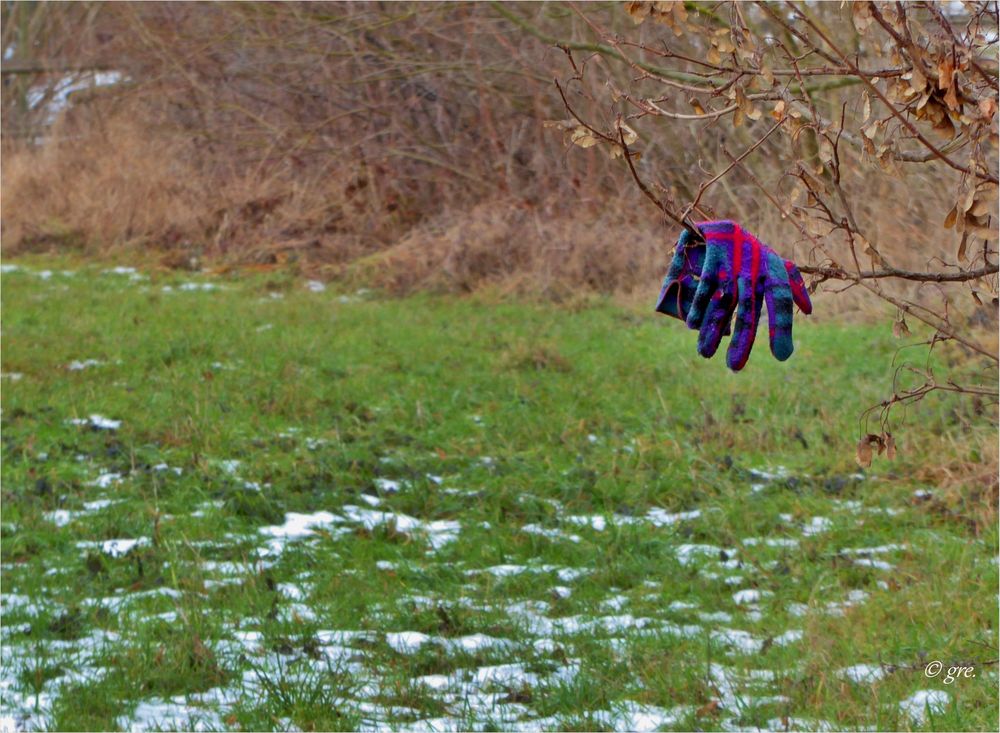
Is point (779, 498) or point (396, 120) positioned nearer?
point (779, 498)

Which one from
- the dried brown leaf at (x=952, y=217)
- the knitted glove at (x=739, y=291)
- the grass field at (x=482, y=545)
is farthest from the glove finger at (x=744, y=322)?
the grass field at (x=482, y=545)

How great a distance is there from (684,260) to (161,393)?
21.5 feet

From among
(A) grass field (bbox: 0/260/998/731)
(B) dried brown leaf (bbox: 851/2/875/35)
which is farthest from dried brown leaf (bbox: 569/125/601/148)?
(A) grass field (bbox: 0/260/998/731)

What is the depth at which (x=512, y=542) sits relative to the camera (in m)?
5.84

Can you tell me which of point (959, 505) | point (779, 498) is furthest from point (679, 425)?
point (959, 505)

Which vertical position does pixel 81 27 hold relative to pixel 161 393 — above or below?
above

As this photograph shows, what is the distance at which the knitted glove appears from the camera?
277 cm

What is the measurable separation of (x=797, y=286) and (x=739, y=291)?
0.46ft

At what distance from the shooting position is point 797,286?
283 centimetres

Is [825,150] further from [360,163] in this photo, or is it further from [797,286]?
[360,163]

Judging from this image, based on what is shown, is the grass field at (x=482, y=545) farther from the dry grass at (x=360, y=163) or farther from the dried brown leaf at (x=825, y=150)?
the dry grass at (x=360, y=163)

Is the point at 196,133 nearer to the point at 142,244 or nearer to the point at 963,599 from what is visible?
the point at 142,244

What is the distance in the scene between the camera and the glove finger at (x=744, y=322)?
9.08ft

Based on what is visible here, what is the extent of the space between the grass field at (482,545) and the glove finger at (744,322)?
1432 millimetres
